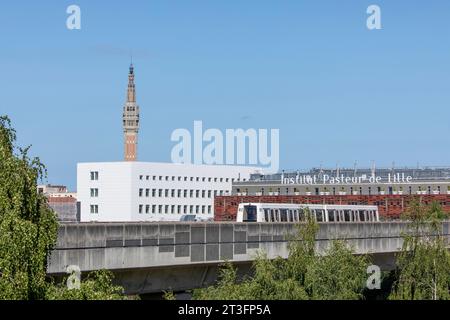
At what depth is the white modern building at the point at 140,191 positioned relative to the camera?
512 ft

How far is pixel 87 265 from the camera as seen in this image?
122 feet

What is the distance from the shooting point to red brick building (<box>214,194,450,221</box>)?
440 ft

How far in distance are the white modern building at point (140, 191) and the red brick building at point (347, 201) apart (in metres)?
6.08

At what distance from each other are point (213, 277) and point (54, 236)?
23.1m

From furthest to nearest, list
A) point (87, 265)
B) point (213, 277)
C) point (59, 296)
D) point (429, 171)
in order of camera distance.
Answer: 1. point (429, 171)
2. point (213, 277)
3. point (87, 265)
4. point (59, 296)

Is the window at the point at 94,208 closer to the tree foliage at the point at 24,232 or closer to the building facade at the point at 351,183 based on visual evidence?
the building facade at the point at 351,183

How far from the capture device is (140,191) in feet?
517

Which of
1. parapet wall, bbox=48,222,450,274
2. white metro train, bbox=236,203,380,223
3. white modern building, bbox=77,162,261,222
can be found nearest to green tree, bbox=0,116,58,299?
parapet wall, bbox=48,222,450,274

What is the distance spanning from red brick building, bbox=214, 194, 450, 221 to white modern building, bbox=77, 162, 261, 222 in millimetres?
6078

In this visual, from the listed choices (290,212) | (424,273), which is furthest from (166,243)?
(290,212)

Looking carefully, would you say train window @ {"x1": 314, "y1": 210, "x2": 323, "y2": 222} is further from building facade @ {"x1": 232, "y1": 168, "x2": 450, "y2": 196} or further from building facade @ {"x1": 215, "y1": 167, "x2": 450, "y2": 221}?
building facade @ {"x1": 232, "y1": 168, "x2": 450, "y2": 196}

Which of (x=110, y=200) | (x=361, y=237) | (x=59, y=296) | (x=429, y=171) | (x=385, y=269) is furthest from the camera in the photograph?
(x=110, y=200)
